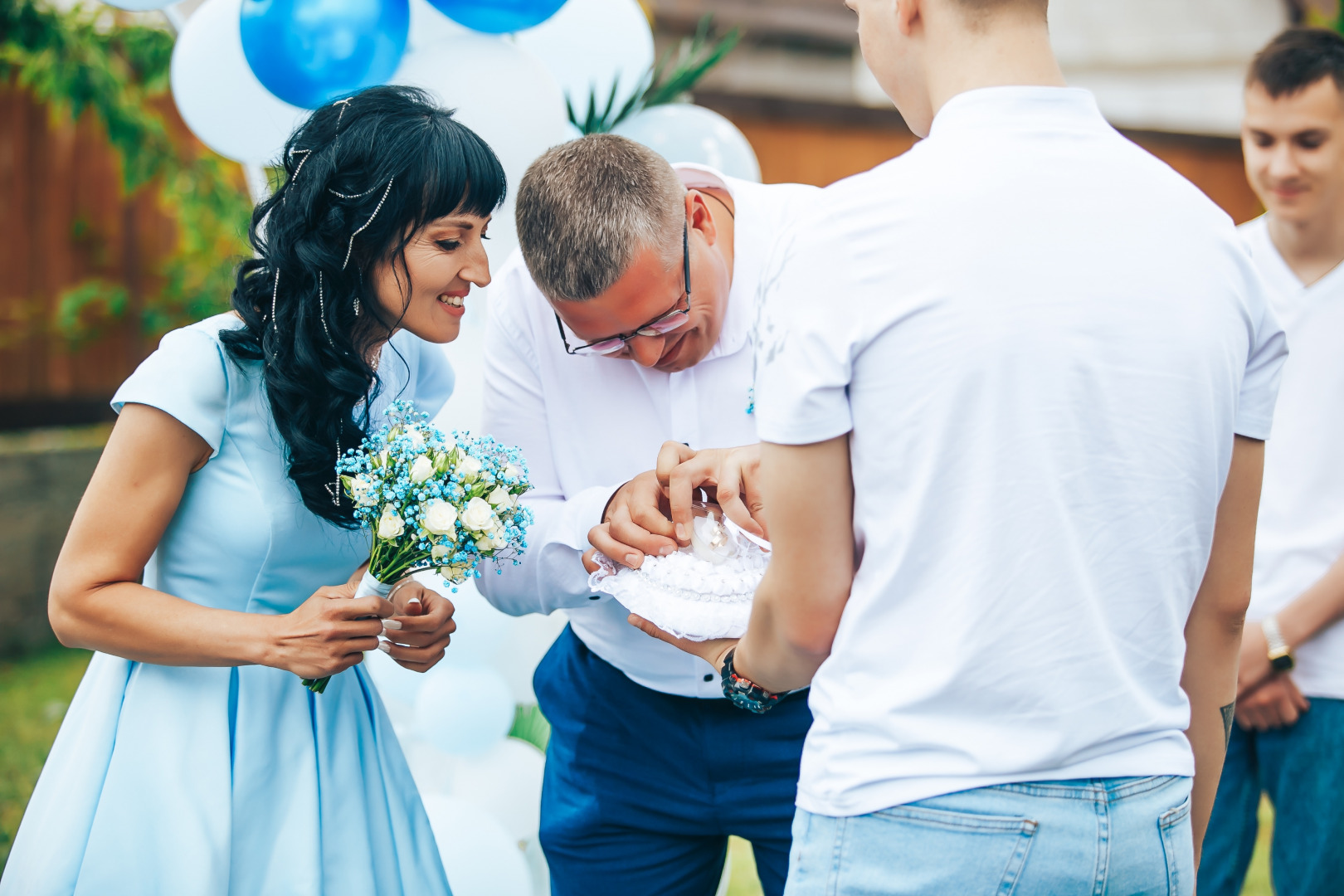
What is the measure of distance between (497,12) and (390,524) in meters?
1.43

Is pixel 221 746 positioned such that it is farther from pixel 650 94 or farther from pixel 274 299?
pixel 650 94

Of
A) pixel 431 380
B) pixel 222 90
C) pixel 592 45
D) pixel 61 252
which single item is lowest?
pixel 431 380

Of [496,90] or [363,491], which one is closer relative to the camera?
[363,491]

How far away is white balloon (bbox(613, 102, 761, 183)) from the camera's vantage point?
9.27ft

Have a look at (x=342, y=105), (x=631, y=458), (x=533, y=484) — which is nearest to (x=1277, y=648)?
(x=631, y=458)

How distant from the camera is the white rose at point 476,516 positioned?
5.03ft

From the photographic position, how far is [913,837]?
1086mm

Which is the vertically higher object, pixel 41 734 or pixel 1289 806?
pixel 1289 806

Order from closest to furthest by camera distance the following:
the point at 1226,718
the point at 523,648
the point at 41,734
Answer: the point at 1226,718
the point at 523,648
the point at 41,734

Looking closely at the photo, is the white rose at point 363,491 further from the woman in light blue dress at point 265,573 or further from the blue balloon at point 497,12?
the blue balloon at point 497,12

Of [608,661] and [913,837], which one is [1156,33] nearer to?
[608,661]

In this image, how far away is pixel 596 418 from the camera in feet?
6.78

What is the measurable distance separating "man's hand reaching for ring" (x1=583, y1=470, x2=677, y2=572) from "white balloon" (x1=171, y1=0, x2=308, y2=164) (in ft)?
4.27

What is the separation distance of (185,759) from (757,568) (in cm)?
95
